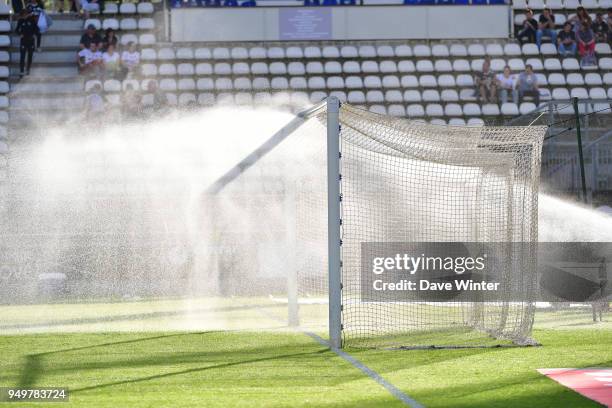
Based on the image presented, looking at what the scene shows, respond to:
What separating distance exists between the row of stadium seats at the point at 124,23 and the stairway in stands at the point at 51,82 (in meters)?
0.65

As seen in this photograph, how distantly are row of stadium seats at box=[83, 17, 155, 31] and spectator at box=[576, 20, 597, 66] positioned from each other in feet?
36.6

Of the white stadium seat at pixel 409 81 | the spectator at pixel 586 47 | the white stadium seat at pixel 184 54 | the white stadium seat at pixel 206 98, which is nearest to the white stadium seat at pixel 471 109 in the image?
the white stadium seat at pixel 409 81

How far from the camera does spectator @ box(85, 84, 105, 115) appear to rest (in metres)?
24.5

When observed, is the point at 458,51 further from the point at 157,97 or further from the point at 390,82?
the point at 157,97

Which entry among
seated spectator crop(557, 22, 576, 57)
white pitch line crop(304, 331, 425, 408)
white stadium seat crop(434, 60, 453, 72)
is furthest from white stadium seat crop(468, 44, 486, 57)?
white pitch line crop(304, 331, 425, 408)

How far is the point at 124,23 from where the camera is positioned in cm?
2803

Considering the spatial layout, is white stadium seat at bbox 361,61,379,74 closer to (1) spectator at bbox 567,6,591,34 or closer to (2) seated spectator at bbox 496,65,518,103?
(2) seated spectator at bbox 496,65,518,103

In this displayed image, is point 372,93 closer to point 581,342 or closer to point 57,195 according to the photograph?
point 57,195

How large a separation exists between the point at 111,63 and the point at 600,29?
12979 mm

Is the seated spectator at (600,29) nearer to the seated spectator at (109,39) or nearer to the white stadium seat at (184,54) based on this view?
the white stadium seat at (184,54)

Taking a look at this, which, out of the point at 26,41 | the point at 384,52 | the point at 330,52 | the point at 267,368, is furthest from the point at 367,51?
the point at 267,368

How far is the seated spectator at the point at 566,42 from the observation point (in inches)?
1139

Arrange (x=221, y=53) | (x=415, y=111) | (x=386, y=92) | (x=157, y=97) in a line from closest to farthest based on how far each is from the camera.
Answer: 1. (x=157, y=97)
2. (x=415, y=111)
3. (x=386, y=92)
4. (x=221, y=53)

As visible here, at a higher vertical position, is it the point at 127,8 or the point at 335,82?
the point at 127,8
